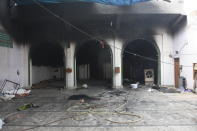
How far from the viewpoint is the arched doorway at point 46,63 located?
10.9m

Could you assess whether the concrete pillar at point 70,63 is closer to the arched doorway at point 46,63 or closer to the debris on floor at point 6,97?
the arched doorway at point 46,63

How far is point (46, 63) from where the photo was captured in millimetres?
14242

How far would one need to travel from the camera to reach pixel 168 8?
8.41 metres

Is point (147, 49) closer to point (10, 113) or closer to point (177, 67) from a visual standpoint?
point (177, 67)

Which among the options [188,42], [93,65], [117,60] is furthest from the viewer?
[93,65]

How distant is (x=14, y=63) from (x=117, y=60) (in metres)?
5.38

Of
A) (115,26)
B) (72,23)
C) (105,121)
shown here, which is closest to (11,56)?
(72,23)

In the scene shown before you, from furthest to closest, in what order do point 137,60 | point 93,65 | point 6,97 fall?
point 93,65 → point 137,60 → point 6,97

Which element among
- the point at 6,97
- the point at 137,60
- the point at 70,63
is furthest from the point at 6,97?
the point at 137,60

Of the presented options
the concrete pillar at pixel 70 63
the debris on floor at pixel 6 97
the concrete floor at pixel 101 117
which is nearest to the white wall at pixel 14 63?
the debris on floor at pixel 6 97

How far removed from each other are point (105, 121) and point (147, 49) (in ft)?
31.2

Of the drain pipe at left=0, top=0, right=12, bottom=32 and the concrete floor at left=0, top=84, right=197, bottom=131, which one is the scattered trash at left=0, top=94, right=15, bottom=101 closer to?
the concrete floor at left=0, top=84, right=197, bottom=131

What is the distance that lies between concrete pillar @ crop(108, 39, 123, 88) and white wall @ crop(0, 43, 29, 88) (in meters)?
4.90

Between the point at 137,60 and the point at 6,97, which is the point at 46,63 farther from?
the point at 137,60
